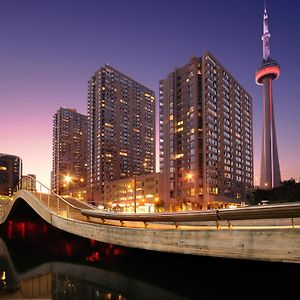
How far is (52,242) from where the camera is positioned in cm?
2934

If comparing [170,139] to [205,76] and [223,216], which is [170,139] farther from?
[223,216]

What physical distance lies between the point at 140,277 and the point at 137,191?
14231cm

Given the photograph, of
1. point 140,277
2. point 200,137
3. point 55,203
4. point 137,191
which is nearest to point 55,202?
point 55,203

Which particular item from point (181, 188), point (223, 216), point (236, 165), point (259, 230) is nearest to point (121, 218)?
point (223, 216)

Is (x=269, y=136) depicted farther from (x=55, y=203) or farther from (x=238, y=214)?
(x=238, y=214)

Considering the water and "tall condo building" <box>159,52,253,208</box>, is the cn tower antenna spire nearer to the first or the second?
"tall condo building" <box>159,52,253,208</box>

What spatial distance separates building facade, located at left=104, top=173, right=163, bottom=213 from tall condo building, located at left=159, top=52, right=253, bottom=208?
307 inches

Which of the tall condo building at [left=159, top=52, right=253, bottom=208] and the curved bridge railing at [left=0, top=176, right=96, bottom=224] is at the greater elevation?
the tall condo building at [left=159, top=52, right=253, bottom=208]

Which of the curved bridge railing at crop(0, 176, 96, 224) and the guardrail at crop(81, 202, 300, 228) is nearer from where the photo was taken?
the guardrail at crop(81, 202, 300, 228)

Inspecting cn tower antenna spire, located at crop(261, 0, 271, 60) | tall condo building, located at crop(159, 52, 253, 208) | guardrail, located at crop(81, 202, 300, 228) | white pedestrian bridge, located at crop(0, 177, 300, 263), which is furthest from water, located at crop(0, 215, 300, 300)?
cn tower antenna spire, located at crop(261, 0, 271, 60)

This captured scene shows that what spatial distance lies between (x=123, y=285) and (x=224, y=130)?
133374 millimetres

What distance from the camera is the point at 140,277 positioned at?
14750mm

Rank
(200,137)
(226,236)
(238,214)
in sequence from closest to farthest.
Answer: (226,236)
(238,214)
(200,137)

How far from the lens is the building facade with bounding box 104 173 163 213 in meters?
143
